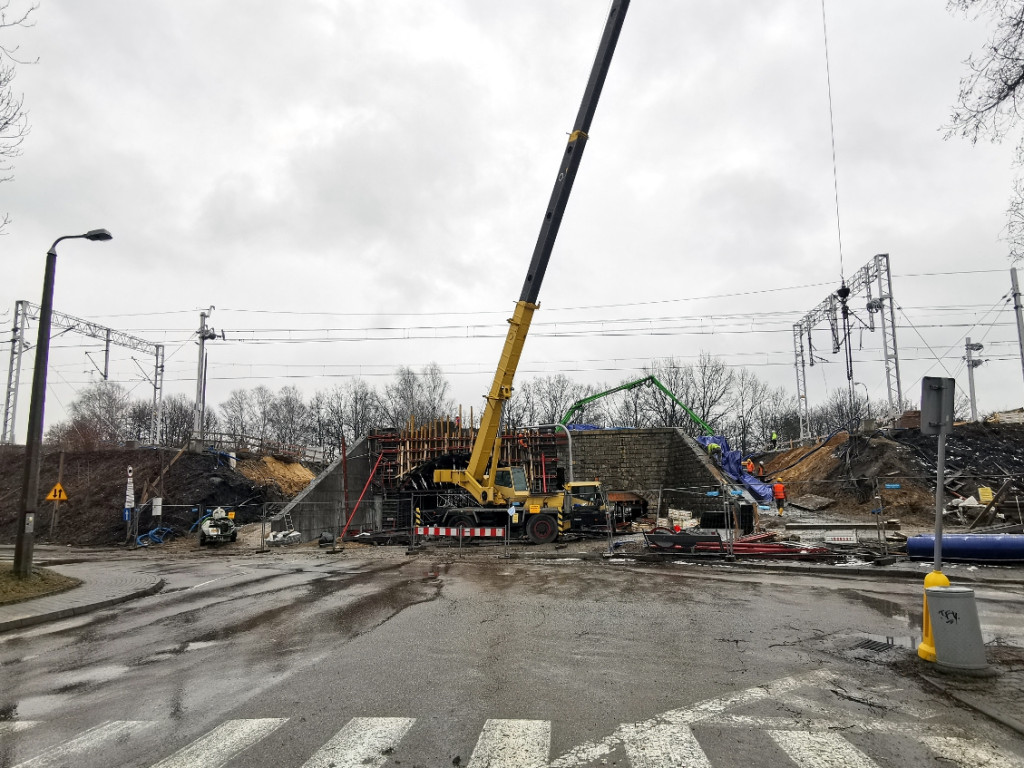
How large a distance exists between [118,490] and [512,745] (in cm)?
3531

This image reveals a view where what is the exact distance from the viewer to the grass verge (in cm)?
1208

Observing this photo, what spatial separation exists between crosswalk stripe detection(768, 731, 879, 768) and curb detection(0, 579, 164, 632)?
1119 centimetres

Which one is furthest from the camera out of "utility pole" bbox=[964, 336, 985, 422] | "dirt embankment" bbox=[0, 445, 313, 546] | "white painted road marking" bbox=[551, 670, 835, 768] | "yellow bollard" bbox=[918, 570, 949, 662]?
"utility pole" bbox=[964, 336, 985, 422]

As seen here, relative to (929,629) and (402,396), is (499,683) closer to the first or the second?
(929,629)

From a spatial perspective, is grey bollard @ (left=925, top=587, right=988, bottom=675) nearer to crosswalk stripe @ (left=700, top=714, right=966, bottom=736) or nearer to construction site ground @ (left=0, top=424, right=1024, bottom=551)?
crosswalk stripe @ (left=700, top=714, right=966, bottom=736)

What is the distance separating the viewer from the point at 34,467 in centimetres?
1374

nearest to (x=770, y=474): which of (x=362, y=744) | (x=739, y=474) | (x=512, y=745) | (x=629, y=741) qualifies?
(x=739, y=474)

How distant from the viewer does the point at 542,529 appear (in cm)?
2309

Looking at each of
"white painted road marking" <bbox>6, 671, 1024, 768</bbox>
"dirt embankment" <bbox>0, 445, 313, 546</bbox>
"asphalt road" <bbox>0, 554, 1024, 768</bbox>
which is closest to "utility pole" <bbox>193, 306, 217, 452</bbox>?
"dirt embankment" <bbox>0, 445, 313, 546</bbox>

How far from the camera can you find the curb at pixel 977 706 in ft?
16.0

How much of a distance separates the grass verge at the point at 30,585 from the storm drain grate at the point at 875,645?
13691 millimetres

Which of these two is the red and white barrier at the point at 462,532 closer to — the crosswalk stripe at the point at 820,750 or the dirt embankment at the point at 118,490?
the dirt embankment at the point at 118,490

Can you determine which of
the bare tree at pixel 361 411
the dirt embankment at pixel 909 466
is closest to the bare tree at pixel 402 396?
the bare tree at pixel 361 411

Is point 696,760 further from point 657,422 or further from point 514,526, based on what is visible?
point 657,422
